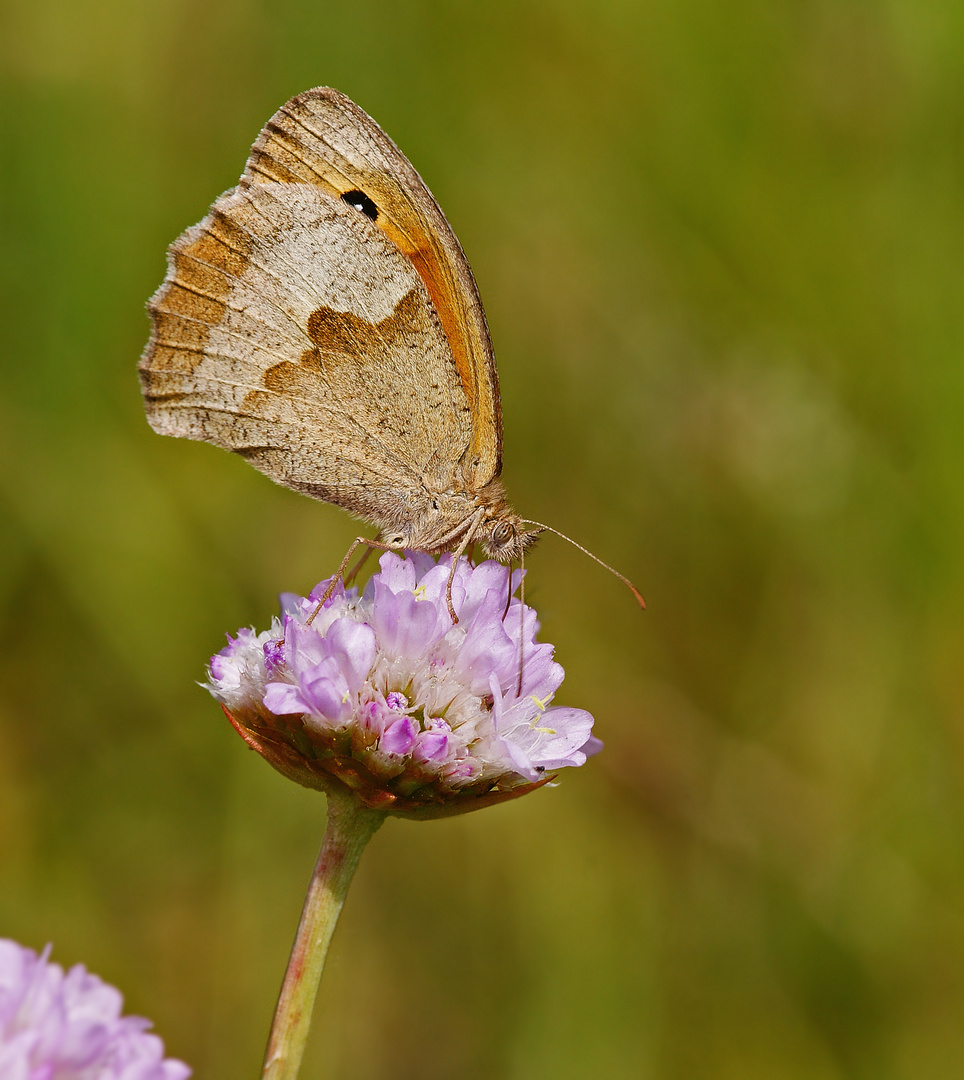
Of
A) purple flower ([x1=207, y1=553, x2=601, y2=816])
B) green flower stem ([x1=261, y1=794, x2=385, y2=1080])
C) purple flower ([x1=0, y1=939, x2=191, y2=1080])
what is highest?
purple flower ([x1=207, y1=553, x2=601, y2=816])

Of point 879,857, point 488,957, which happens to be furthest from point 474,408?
point 879,857

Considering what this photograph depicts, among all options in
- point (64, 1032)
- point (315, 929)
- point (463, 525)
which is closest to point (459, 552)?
point (463, 525)

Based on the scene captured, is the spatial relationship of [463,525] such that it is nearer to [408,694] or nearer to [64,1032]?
[408,694]

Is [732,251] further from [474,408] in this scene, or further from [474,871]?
[474,871]

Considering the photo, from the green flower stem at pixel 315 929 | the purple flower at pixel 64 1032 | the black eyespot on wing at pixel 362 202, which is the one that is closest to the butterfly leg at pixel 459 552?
the green flower stem at pixel 315 929

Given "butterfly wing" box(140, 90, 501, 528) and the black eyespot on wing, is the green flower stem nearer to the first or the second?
"butterfly wing" box(140, 90, 501, 528)

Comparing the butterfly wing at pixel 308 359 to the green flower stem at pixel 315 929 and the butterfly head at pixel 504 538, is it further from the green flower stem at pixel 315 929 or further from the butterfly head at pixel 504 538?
the green flower stem at pixel 315 929

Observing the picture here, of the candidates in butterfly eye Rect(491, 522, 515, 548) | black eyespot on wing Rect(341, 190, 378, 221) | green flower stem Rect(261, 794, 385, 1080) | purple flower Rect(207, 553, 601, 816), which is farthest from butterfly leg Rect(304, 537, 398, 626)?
black eyespot on wing Rect(341, 190, 378, 221)
